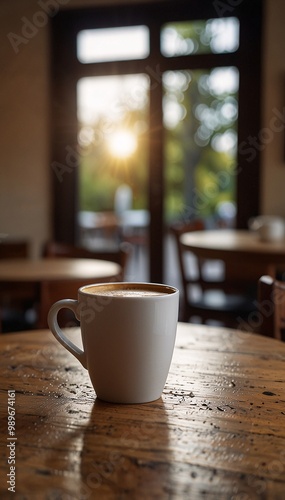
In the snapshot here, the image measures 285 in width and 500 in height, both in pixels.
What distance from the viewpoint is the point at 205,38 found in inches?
187

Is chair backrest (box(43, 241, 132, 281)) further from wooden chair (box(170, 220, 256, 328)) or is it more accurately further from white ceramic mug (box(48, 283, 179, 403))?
white ceramic mug (box(48, 283, 179, 403))

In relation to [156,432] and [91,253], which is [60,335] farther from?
[91,253]

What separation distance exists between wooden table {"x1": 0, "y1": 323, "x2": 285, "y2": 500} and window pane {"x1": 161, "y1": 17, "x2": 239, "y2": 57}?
411 centimetres

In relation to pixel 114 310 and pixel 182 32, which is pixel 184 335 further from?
pixel 182 32

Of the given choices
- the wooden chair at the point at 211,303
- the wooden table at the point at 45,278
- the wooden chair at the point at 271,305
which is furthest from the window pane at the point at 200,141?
the wooden chair at the point at 271,305

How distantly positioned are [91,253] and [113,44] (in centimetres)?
256

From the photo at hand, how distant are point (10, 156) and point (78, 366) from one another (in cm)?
446

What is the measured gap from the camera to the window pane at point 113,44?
4.94 metres

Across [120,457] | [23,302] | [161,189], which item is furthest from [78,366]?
[161,189]

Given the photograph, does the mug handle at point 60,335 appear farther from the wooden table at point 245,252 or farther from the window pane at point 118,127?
the window pane at point 118,127

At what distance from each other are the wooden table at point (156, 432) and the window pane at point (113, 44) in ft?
14.2

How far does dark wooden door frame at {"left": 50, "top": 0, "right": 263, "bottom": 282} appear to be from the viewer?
15.2ft

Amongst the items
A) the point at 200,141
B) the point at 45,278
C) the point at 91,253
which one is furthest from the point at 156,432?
the point at 200,141

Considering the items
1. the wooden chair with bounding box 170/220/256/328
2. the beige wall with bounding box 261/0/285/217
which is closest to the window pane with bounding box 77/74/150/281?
the beige wall with bounding box 261/0/285/217
